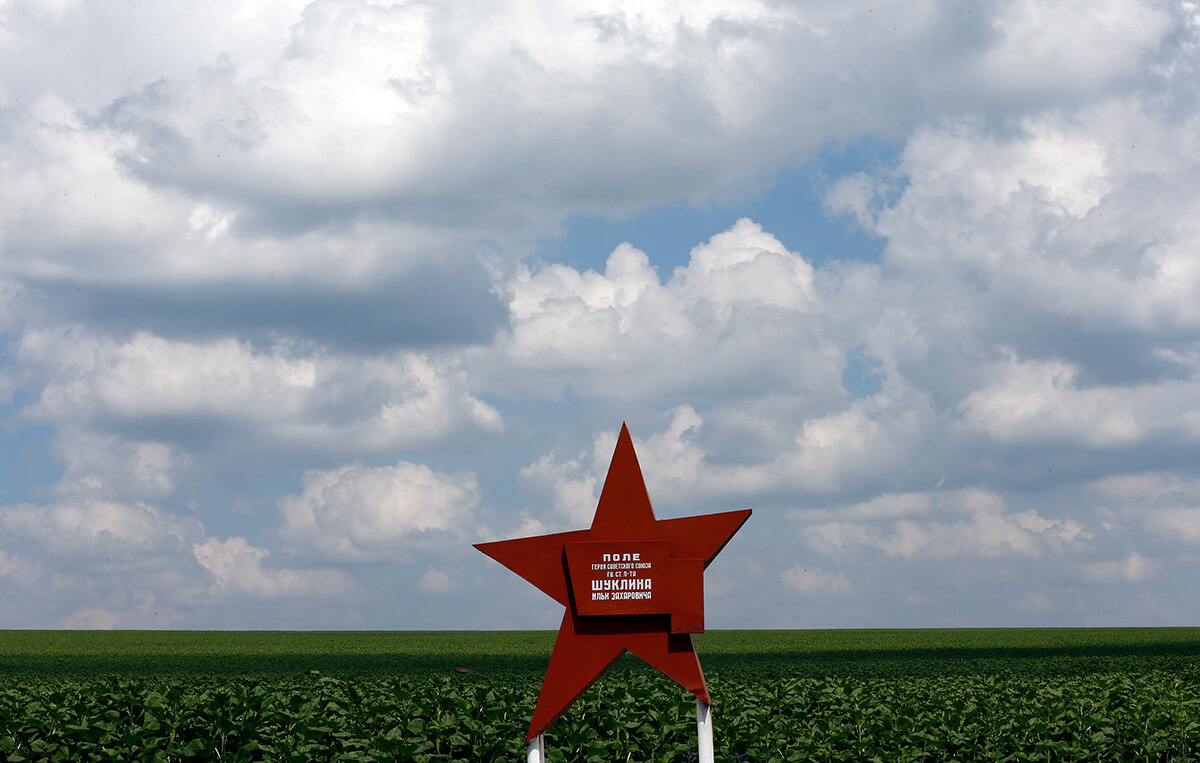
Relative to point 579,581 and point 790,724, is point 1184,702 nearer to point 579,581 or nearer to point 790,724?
point 790,724

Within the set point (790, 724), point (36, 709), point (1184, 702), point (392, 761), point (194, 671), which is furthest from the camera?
point (194, 671)

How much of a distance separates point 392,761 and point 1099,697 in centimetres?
899

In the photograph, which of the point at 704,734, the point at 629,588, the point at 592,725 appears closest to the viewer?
the point at 704,734

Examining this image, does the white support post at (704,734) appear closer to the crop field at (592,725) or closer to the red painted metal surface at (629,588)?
the red painted metal surface at (629,588)

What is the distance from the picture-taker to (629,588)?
8391 millimetres

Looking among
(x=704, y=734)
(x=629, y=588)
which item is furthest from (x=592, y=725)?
(x=629, y=588)

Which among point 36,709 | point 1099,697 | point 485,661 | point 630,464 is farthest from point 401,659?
point 630,464

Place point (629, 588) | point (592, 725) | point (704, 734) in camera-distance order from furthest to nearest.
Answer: point (592, 725), point (629, 588), point (704, 734)

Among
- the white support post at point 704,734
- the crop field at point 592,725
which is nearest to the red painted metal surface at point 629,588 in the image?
the white support post at point 704,734

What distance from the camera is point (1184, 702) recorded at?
39.7ft

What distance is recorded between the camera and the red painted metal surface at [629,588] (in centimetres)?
834

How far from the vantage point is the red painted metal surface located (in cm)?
834

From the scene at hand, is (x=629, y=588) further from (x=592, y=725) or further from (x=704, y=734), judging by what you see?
(x=592, y=725)

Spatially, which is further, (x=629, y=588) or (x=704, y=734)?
(x=629, y=588)
